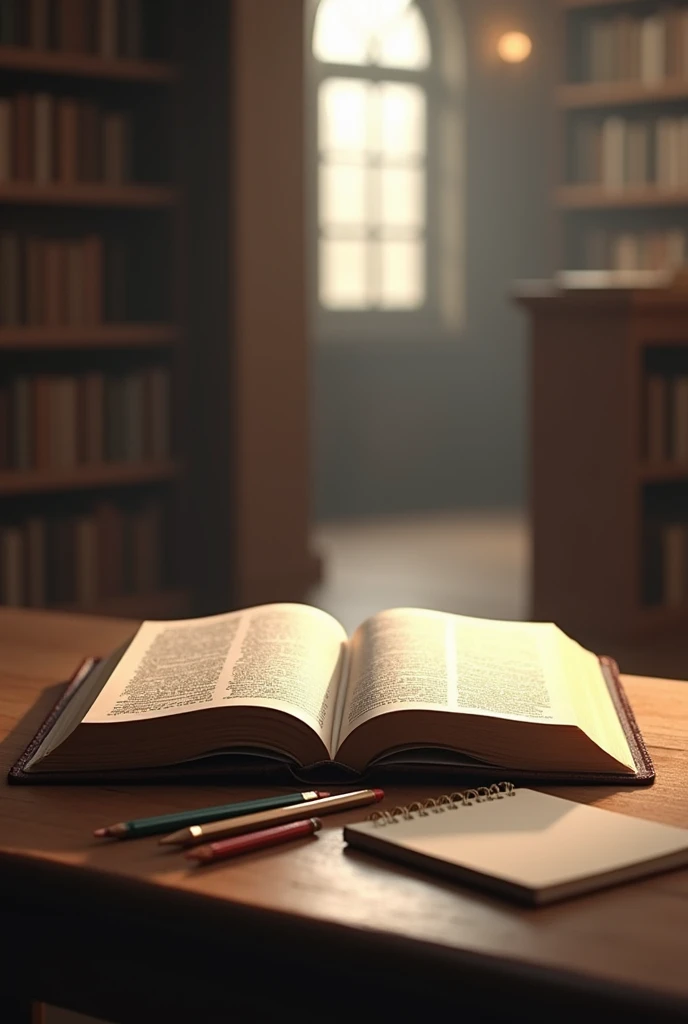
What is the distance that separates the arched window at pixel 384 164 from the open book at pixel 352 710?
21.5 ft

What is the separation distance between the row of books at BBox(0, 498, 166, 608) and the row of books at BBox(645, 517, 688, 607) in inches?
61.5

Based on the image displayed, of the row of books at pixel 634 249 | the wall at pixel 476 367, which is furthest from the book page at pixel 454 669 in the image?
the wall at pixel 476 367

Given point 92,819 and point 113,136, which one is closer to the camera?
point 92,819

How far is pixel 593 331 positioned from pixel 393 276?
3677 millimetres


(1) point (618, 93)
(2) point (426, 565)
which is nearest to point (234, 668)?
(2) point (426, 565)

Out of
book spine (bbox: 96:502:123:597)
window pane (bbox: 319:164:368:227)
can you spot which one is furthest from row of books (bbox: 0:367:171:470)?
window pane (bbox: 319:164:368:227)

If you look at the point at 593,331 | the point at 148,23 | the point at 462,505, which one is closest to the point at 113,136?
the point at 148,23

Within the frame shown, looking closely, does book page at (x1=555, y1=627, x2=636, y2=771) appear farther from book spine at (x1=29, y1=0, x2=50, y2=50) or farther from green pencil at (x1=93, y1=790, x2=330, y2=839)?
book spine at (x1=29, y1=0, x2=50, y2=50)

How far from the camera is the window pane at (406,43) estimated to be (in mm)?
7926

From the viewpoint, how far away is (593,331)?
4539 millimetres

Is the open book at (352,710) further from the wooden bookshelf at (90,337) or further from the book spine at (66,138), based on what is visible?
the book spine at (66,138)

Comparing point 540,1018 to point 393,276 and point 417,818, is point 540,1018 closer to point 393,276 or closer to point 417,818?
point 417,818

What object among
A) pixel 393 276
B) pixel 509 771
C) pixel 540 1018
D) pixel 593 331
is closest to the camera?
pixel 540 1018

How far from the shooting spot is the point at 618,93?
7109mm
